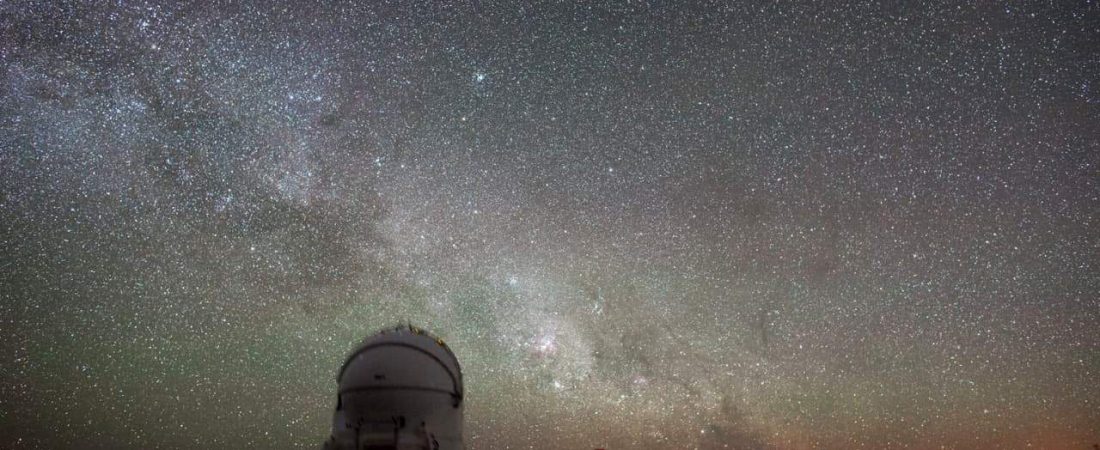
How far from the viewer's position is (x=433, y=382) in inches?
516

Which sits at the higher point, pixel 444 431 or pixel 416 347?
pixel 416 347

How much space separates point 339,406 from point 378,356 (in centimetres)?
133

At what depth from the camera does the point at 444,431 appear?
12836 millimetres

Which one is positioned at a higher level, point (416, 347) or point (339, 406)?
point (416, 347)

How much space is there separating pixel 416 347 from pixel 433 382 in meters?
1.01

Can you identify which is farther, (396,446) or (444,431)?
(444,431)

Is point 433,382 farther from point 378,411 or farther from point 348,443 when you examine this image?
point 348,443

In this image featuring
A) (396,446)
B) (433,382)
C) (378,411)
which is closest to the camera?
(396,446)

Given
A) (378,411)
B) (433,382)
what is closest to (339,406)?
(378,411)

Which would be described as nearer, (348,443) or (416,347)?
(348,443)

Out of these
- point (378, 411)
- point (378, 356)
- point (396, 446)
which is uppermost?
point (378, 356)

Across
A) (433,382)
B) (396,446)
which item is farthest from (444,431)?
(396,446)

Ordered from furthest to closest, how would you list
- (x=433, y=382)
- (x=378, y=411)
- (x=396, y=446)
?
(x=433, y=382), (x=378, y=411), (x=396, y=446)

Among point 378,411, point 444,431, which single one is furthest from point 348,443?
point 444,431
